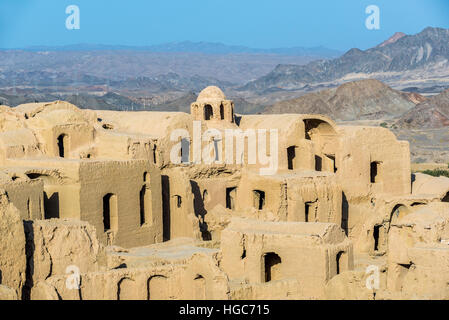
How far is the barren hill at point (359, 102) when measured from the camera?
96.6 meters

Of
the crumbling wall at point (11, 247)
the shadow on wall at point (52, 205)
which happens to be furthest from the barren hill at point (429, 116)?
the crumbling wall at point (11, 247)

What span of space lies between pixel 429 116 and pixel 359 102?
20.2m

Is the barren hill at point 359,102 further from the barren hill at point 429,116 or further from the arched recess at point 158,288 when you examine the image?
the arched recess at point 158,288

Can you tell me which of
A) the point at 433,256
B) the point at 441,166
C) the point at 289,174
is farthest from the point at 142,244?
the point at 441,166

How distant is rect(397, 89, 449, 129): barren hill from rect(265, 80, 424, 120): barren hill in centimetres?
1073

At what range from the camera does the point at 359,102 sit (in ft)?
338

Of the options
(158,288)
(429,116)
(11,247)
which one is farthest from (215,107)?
(429,116)

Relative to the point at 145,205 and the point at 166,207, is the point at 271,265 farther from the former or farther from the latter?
the point at 166,207

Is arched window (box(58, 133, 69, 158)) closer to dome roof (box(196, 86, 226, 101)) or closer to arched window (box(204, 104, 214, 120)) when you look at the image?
dome roof (box(196, 86, 226, 101))

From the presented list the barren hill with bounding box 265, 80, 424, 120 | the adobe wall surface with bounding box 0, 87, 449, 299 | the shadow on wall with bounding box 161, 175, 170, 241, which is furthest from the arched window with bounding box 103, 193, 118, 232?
the barren hill with bounding box 265, 80, 424, 120

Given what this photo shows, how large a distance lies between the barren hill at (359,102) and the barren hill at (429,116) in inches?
422

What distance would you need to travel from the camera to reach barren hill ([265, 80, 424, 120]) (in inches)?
3803

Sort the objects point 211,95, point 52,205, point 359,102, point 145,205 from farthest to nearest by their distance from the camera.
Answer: point 359,102, point 211,95, point 145,205, point 52,205

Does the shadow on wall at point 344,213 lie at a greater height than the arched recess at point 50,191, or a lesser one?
lesser
